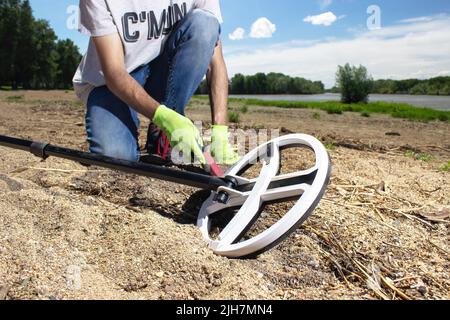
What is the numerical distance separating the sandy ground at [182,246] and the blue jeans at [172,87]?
311mm

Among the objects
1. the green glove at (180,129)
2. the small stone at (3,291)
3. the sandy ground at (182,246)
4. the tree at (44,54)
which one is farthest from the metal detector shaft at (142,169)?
the tree at (44,54)

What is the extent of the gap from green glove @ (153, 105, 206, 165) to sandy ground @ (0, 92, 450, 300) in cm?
23

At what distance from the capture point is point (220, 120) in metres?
2.41

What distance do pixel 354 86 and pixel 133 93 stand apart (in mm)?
18248

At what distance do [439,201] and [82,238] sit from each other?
5.94 feet

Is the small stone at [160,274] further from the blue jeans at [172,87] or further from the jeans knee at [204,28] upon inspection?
the jeans knee at [204,28]

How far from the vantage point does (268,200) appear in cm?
166

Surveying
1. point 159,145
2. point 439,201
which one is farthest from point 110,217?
point 439,201

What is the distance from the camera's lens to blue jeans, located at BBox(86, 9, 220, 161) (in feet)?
8.49

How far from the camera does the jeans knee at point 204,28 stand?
2.57 m

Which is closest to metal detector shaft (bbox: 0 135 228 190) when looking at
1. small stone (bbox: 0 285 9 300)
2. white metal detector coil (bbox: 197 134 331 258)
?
white metal detector coil (bbox: 197 134 331 258)

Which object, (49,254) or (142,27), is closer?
(49,254)
